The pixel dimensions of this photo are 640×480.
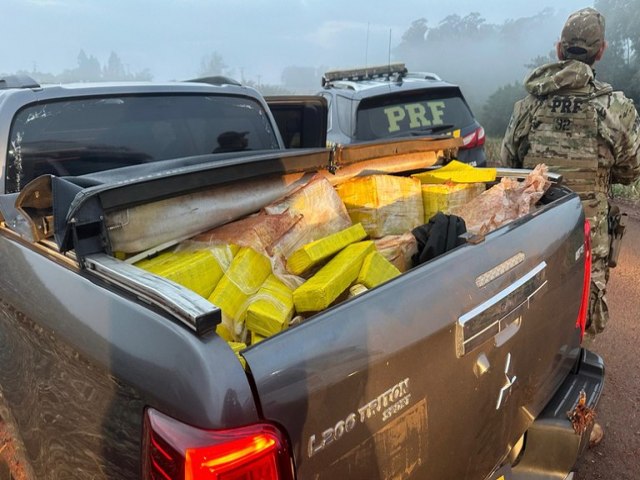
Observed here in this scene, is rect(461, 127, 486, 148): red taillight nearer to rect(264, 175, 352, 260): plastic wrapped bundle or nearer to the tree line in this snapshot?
rect(264, 175, 352, 260): plastic wrapped bundle

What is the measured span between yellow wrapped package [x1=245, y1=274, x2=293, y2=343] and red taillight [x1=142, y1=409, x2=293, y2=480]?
0.44m

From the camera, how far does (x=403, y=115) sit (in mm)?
6105

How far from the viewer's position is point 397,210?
8.14 feet

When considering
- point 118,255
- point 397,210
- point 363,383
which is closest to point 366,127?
point 397,210

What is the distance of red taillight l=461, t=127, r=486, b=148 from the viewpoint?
6146mm

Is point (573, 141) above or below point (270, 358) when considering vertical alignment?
above

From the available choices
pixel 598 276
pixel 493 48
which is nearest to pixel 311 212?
pixel 598 276

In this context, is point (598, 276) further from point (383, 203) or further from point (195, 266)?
point (195, 266)

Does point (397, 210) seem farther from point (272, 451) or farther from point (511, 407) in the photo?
A: point (272, 451)

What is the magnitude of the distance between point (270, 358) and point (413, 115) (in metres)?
5.30

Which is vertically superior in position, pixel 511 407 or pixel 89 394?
pixel 89 394

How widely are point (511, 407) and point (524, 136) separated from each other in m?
2.71

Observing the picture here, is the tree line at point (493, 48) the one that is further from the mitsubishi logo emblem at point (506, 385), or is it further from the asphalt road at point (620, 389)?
the mitsubishi logo emblem at point (506, 385)

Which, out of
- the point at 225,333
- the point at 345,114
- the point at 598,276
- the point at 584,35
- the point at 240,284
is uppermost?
the point at 584,35
